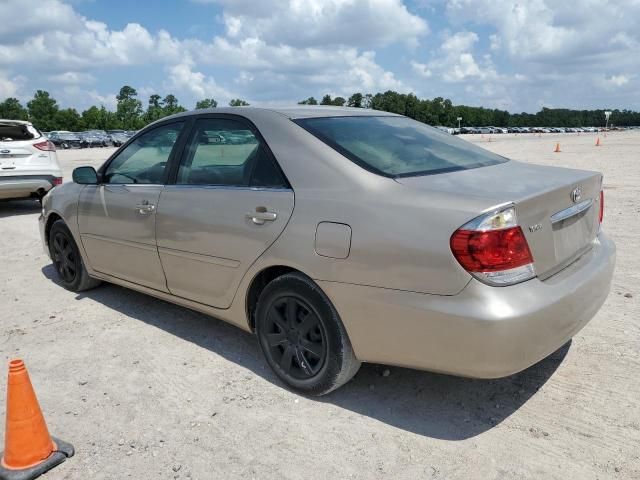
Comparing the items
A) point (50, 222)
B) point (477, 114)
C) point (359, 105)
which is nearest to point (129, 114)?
point (359, 105)

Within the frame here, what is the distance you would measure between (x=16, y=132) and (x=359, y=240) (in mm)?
9358

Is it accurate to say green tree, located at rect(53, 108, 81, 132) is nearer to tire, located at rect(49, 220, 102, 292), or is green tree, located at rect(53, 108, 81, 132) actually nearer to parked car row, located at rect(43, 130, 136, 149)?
parked car row, located at rect(43, 130, 136, 149)

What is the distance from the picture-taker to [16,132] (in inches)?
396

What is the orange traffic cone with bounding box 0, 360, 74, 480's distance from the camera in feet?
8.68

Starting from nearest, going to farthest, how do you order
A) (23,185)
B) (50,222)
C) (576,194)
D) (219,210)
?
(576,194), (219,210), (50,222), (23,185)

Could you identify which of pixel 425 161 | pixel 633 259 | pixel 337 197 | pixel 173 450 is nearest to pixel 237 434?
pixel 173 450

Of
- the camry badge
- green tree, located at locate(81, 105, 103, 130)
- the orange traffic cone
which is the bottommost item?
the orange traffic cone

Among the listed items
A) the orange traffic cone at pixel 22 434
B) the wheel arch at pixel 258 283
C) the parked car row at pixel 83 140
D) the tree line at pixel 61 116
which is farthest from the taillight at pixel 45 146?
the tree line at pixel 61 116

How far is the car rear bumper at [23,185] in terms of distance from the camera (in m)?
9.53

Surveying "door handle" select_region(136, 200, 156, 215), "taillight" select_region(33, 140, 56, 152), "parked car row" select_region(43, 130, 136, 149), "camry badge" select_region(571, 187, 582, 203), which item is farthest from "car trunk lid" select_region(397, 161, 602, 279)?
"parked car row" select_region(43, 130, 136, 149)

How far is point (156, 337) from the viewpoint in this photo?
4336 millimetres

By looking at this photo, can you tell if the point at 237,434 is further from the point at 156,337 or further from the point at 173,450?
the point at 156,337

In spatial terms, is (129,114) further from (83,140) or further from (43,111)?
(83,140)

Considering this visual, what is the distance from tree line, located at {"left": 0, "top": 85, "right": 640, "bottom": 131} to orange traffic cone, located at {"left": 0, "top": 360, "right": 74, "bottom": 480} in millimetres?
63165
